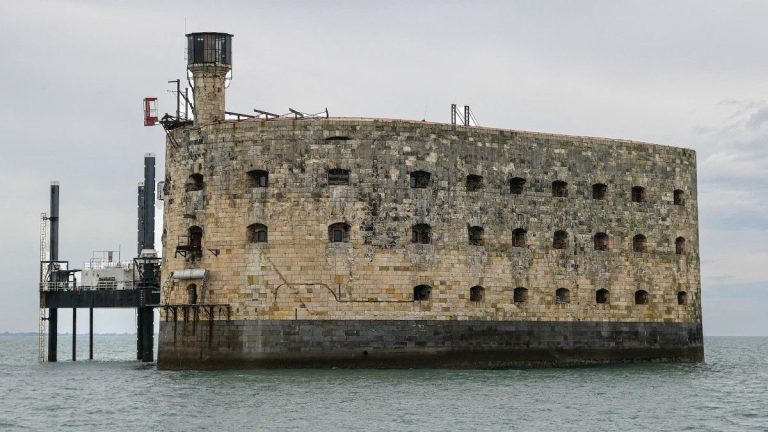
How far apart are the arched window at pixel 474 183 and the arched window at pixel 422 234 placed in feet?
7.05

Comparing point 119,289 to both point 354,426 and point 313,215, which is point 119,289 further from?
point 354,426

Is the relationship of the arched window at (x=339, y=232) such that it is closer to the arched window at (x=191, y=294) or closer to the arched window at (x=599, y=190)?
the arched window at (x=191, y=294)

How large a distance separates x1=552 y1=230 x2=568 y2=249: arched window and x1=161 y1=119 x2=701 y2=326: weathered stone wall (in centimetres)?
17

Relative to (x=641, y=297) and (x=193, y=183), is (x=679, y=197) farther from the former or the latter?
(x=193, y=183)

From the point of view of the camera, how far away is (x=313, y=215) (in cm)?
4262

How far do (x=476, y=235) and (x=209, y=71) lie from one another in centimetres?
1001

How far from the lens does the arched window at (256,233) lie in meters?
42.9

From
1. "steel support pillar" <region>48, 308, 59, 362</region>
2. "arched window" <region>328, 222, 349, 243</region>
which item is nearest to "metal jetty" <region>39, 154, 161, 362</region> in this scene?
"steel support pillar" <region>48, 308, 59, 362</region>

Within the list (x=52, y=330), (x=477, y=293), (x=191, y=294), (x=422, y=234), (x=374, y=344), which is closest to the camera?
(x=374, y=344)

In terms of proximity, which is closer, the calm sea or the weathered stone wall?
the calm sea

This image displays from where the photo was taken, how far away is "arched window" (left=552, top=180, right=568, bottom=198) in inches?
1841

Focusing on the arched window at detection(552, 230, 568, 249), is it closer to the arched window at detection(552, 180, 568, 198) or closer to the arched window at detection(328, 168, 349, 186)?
the arched window at detection(552, 180, 568, 198)

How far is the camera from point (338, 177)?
4303 cm

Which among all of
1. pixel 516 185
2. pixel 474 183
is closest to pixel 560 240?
Answer: pixel 516 185
